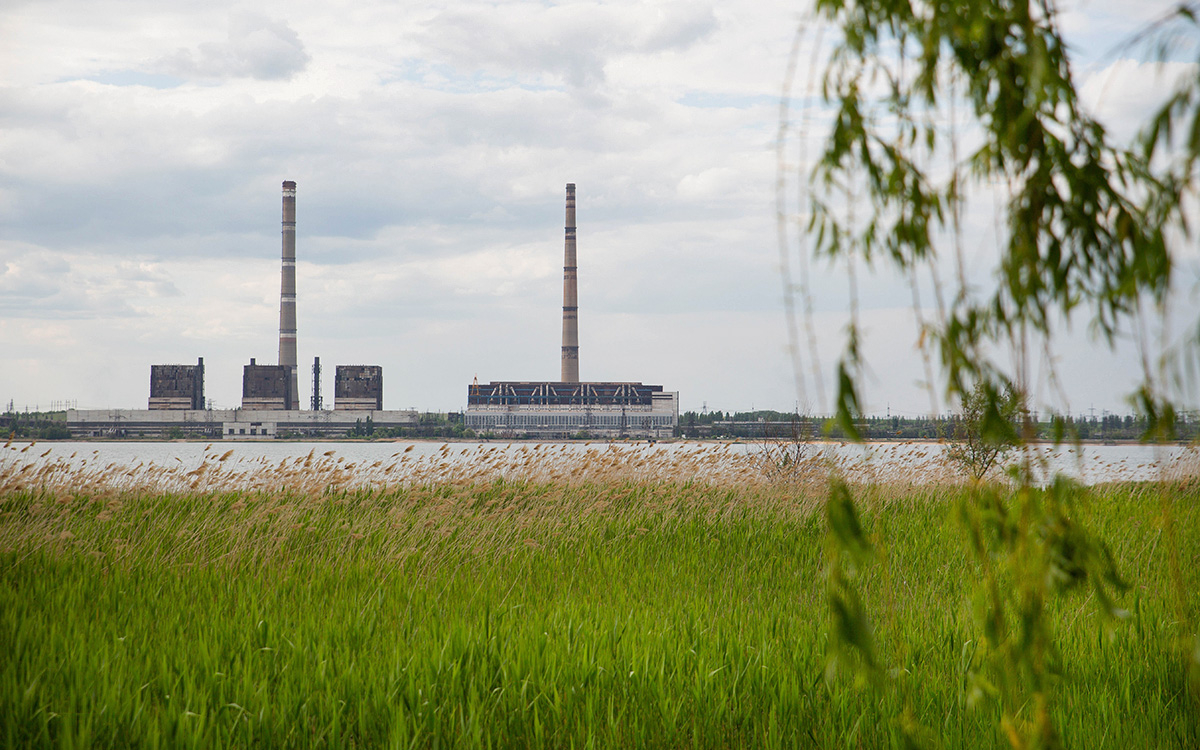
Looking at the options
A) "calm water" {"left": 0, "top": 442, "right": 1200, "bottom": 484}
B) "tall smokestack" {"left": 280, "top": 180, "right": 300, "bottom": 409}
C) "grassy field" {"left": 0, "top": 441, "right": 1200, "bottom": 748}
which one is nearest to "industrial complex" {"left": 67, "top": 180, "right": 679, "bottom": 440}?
"tall smokestack" {"left": 280, "top": 180, "right": 300, "bottom": 409}

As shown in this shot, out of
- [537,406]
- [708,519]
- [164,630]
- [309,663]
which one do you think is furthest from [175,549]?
[537,406]

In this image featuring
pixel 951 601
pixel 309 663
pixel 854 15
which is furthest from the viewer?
pixel 951 601

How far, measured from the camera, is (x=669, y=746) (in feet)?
9.92

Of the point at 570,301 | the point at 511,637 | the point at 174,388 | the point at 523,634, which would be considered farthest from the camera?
the point at 174,388

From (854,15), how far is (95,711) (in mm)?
3407

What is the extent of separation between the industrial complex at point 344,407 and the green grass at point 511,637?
61.4 meters

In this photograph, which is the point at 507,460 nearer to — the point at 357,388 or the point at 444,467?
→ the point at 444,467

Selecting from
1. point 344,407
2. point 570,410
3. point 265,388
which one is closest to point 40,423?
point 265,388

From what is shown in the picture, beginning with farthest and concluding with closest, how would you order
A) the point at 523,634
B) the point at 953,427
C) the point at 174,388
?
the point at 174,388 → the point at 953,427 → the point at 523,634

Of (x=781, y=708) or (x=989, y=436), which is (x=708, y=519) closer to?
(x=781, y=708)

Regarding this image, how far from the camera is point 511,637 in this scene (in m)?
3.87

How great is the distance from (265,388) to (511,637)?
243 feet

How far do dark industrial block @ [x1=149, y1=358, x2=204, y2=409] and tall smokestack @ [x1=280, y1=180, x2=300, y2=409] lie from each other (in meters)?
10.4

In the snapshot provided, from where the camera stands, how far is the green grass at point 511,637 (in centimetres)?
307
